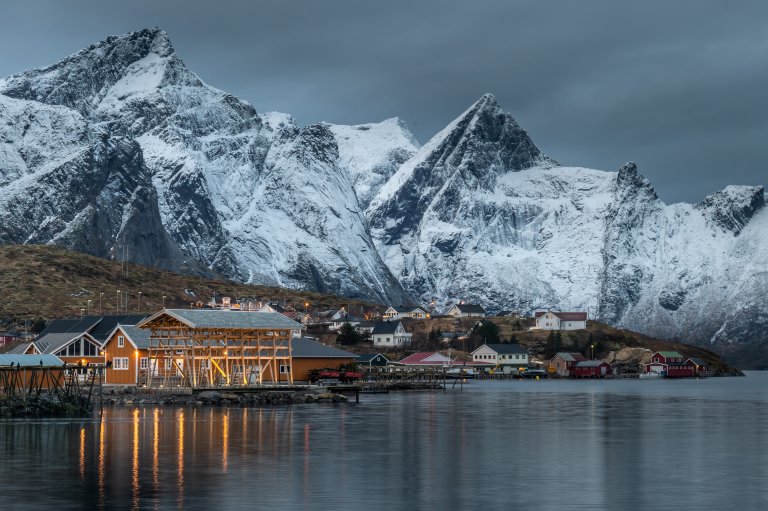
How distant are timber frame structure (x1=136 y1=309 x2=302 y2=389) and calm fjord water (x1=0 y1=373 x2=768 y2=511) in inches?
441

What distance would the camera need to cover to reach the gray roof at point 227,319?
311 ft

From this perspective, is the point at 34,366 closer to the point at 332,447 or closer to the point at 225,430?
the point at 225,430

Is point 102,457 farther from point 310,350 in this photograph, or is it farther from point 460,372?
point 460,372

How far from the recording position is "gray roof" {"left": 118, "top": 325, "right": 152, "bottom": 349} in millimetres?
106000

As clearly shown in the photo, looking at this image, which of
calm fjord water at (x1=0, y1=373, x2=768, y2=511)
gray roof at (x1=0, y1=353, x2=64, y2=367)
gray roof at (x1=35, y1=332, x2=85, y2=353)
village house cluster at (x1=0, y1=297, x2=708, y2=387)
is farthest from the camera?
gray roof at (x1=35, y1=332, x2=85, y2=353)

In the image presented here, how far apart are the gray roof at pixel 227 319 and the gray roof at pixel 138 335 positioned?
294 inches

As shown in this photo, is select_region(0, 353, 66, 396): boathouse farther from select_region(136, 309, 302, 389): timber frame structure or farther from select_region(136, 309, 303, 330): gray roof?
select_region(136, 309, 302, 389): timber frame structure

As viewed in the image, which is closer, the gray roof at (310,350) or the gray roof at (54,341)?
the gray roof at (54,341)

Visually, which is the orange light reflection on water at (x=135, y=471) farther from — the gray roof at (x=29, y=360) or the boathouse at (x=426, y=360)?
the boathouse at (x=426, y=360)

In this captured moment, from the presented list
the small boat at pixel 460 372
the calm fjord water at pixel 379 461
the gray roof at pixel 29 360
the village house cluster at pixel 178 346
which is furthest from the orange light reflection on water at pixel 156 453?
the small boat at pixel 460 372

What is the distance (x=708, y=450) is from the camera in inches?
2303

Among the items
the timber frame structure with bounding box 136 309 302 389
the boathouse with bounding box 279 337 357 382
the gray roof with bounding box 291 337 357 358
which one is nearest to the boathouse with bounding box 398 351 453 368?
the boathouse with bounding box 279 337 357 382

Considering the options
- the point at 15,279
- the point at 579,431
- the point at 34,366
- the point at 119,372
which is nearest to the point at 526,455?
the point at 579,431

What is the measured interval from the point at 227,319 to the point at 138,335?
47.8 ft
